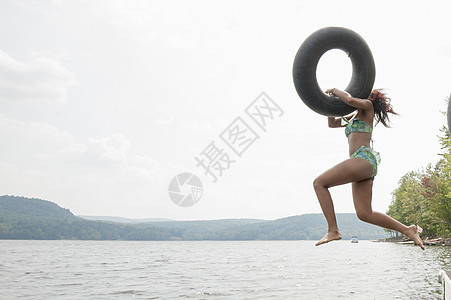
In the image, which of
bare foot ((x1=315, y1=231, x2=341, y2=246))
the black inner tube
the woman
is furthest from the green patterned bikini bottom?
bare foot ((x1=315, y1=231, x2=341, y2=246))

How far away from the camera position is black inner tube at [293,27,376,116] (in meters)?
4.58

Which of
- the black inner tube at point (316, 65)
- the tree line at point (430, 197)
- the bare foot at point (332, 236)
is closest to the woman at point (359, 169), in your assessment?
the bare foot at point (332, 236)

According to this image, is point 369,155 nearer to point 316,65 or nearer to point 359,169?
point 359,169

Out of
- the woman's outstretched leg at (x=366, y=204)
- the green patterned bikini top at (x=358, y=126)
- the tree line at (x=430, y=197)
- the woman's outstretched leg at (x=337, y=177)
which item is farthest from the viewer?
the tree line at (x=430, y=197)

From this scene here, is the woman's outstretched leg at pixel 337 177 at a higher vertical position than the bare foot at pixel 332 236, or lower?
higher

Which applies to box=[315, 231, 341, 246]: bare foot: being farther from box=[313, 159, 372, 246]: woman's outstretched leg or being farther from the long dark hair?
the long dark hair

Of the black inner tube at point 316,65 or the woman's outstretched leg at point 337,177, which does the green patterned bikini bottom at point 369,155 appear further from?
the black inner tube at point 316,65

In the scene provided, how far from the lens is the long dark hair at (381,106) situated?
4.80 meters

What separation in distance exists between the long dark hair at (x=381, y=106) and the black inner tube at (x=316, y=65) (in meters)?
0.15

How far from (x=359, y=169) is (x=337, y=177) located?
0.75 ft

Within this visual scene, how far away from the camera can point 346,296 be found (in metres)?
23.1

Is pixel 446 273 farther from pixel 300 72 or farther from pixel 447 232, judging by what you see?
pixel 447 232

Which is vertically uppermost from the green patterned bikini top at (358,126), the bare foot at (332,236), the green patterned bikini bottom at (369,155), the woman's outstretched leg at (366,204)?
the green patterned bikini top at (358,126)

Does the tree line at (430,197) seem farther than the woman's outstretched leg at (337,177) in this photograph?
Yes
